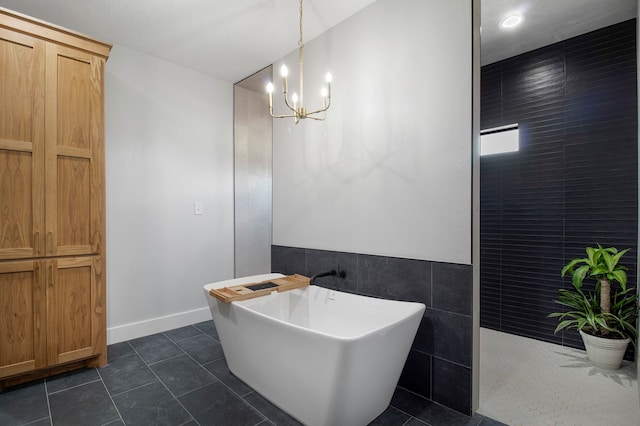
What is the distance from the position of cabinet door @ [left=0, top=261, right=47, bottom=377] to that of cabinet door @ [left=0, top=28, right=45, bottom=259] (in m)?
0.11

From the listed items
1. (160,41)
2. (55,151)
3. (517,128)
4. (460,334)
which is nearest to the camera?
(460,334)

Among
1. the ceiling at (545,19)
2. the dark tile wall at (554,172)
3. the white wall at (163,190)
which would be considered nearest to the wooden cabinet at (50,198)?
the white wall at (163,190)

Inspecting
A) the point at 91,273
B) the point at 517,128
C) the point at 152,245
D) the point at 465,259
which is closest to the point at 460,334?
the point at 465,259

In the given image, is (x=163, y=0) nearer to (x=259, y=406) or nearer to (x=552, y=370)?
(x=259, y=406)

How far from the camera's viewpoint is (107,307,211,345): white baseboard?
2.67 metres

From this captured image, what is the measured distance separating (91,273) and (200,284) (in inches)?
45.9

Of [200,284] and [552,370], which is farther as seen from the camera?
[200,284]

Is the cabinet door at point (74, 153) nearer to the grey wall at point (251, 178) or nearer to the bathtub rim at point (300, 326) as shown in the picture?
the bathtub rim at point (300, 326)

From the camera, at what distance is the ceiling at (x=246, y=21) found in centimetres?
217

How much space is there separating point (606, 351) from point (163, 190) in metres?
3.81

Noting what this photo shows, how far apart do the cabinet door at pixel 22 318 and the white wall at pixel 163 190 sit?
66 centimetres

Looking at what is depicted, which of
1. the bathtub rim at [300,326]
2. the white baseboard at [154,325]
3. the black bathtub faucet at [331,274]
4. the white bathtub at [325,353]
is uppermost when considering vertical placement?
the black bathtub faucet at [331,274]

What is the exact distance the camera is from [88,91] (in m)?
2.16

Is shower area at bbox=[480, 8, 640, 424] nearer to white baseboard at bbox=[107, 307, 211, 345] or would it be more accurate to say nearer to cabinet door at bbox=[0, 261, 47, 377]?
white baseboard at bbox=[107, 307, 211, 345]
